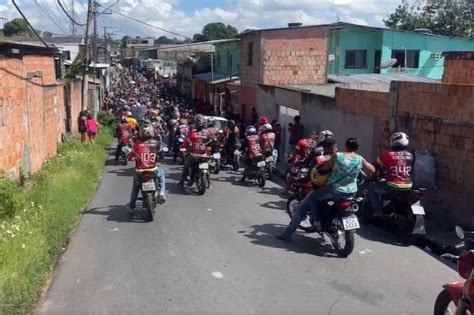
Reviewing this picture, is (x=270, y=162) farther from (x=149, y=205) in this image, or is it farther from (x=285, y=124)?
(x=285, y=124)

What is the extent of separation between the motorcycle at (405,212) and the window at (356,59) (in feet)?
79.2

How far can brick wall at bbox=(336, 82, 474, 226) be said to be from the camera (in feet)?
29.0

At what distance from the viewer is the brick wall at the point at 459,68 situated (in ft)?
32.6

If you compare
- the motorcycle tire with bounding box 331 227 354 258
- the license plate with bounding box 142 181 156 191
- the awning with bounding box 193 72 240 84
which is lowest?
the motorcycle tire with bounding box 331 227 354 258

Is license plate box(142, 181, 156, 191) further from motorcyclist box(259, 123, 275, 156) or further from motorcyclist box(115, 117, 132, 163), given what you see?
motorcyclist box(115, 117, 132, 163)

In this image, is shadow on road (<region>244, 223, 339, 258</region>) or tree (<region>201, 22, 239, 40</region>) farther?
tree (<region>201, 22, 239, 40</region>)

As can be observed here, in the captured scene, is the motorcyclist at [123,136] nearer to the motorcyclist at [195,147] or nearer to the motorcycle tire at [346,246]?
the motorcyclist at [195,147]

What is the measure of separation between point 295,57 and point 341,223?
62.0 feet

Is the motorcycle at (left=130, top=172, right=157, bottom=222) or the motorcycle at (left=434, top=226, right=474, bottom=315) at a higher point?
the motorcycle at (left=434, top=226, right=474, bottom=315)

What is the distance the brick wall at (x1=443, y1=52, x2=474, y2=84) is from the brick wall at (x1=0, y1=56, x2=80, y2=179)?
8477 millimetres

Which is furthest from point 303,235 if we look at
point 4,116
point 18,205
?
point 4,116

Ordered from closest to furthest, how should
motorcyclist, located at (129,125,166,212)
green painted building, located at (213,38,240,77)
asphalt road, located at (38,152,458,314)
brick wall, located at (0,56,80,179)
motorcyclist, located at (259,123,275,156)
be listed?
asphalt road, located at (38,152,458,314) → motorcyclist, located at (129,125,166,212) → brick wall, located at (0,56,80,179) → motorcyclist, located at (259,123,275,156) → green painted building, located at (213,38,240,77)

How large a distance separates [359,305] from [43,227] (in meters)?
4.48

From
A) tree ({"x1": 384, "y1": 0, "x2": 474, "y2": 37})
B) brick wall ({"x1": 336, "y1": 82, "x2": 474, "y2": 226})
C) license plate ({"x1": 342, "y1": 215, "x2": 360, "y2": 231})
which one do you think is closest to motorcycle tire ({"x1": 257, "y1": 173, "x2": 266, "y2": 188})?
brick wall ({"x1": 336, "y1": 82, "x2": 474, "y2": 226})
